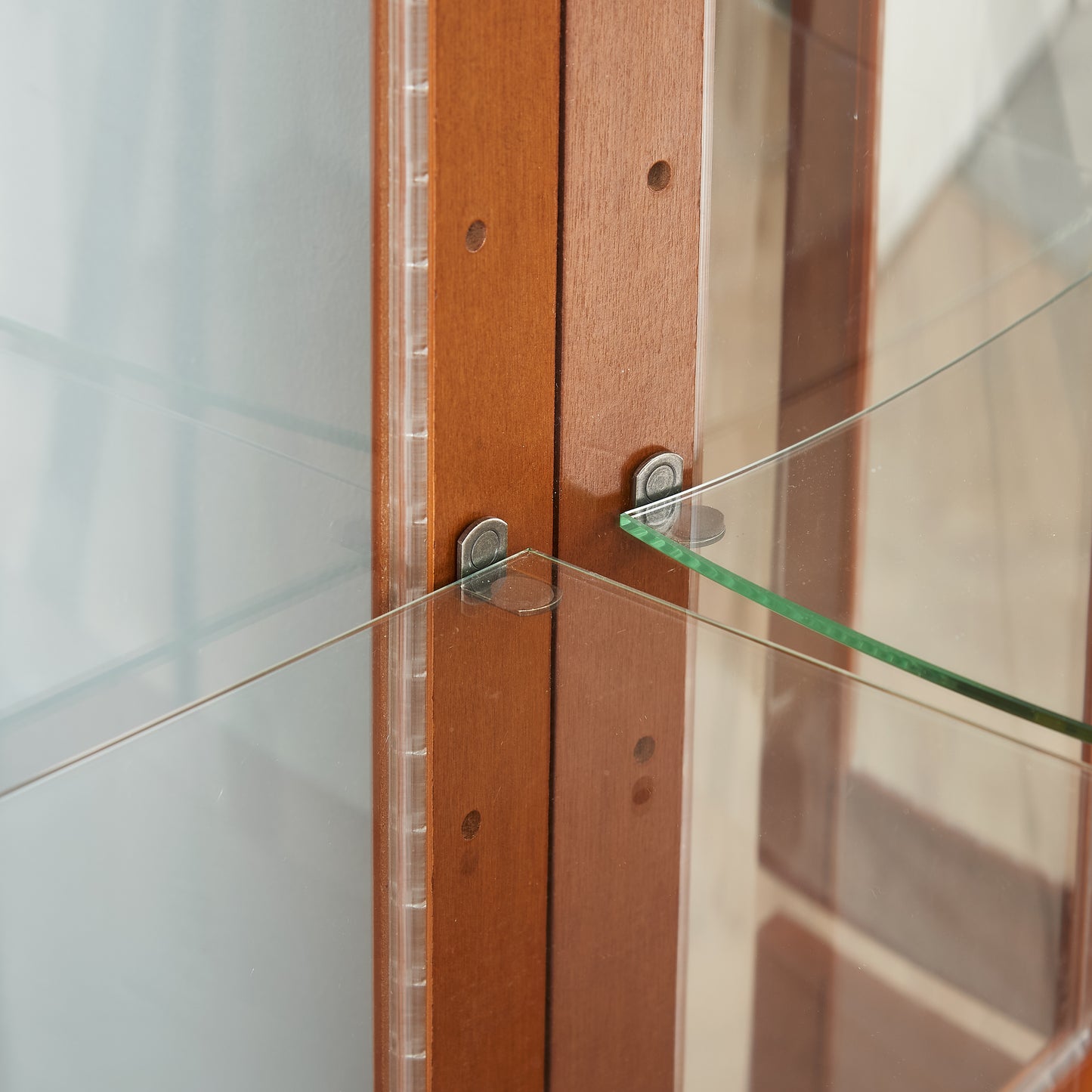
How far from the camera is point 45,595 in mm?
517

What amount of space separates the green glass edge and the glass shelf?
24mm

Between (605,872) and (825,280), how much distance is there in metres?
0.29

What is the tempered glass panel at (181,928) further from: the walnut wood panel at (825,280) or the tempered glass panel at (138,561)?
the walnut wood panel at (825,280)

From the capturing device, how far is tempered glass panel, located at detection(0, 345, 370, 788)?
1.66ft

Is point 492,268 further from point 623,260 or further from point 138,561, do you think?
point 138,561

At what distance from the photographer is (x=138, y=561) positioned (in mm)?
537

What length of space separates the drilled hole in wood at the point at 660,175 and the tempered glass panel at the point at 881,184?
0.07ft

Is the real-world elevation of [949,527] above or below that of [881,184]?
below

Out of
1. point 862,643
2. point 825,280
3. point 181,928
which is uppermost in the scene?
point 825,280

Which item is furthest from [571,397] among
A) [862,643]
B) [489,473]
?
[862,643]

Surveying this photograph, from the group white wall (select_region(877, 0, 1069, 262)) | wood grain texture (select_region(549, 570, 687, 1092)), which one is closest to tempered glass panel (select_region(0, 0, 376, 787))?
wood grain texture (select_region(549, 570, 687, 1092))

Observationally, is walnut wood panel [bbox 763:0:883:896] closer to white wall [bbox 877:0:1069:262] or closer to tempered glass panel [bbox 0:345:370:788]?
white wall [bbox 877:0:1069:262]

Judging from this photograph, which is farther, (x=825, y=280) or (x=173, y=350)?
(x=825, y=280)

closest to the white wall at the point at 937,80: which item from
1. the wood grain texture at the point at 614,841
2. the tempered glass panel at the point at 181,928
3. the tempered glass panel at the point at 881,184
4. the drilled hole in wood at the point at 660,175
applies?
the tempered glass panel at the point at 881,184
